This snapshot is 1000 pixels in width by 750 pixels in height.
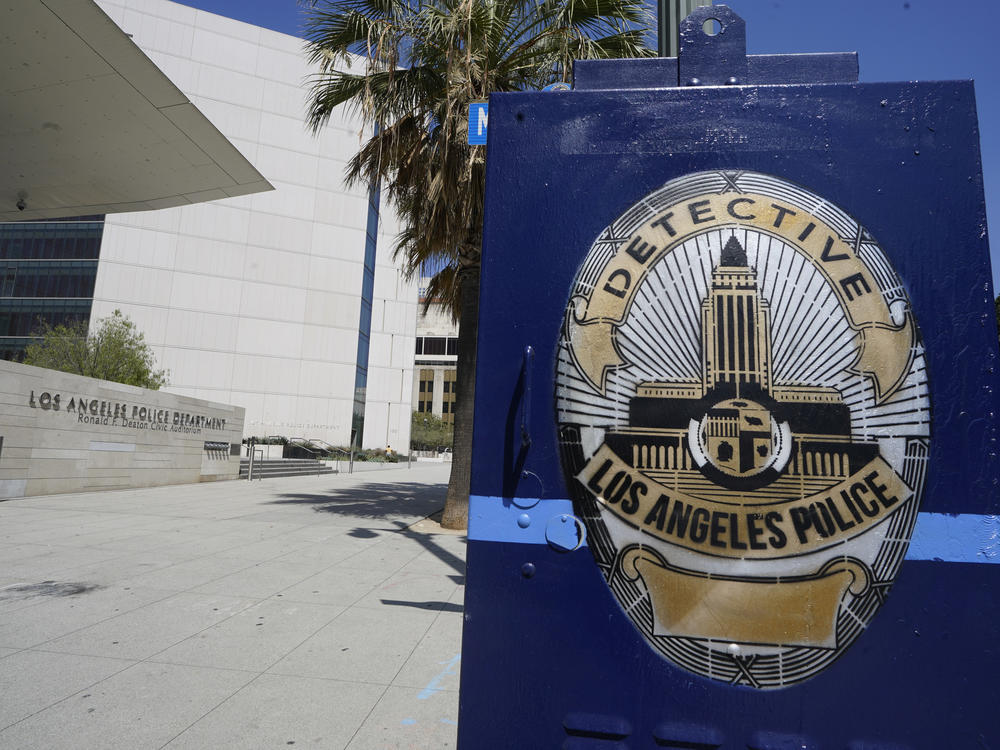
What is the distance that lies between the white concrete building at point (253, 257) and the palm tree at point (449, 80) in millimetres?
27550

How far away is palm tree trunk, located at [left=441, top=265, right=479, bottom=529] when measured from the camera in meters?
9.27

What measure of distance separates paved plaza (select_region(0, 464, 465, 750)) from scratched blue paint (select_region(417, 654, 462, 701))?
0.6 inches

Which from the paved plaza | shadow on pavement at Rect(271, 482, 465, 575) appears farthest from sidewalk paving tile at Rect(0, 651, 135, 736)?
shadow on pavement at Rect(271, 482, 465, 575)

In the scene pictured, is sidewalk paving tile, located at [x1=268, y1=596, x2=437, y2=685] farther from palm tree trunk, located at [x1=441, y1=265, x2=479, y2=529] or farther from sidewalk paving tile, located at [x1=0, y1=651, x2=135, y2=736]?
palm tree trunk, located at [x1=441, y1=265, x2=479, y2=529]

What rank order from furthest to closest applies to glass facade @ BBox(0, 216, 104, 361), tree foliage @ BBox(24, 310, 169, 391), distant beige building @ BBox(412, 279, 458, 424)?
distant beige building @ BBox(412, 279, 458, 424)
glass facade @ BBox(0, 216, 104, 361)
tree foliage @ BBox(24, 310, 169, 391)

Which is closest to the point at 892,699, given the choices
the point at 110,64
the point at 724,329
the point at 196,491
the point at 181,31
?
the point at 724,329

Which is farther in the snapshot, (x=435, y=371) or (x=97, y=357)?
(x=435, y=371)

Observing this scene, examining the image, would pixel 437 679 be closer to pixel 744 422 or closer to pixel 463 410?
pixel 744 422

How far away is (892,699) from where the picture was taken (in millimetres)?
1398

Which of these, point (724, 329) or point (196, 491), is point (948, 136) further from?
point (196, 491)

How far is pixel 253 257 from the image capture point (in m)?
37.9

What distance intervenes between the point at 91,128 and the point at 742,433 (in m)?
8.69

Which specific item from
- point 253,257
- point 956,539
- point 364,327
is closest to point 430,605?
point 956,539

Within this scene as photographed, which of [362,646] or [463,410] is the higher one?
[463,410]
